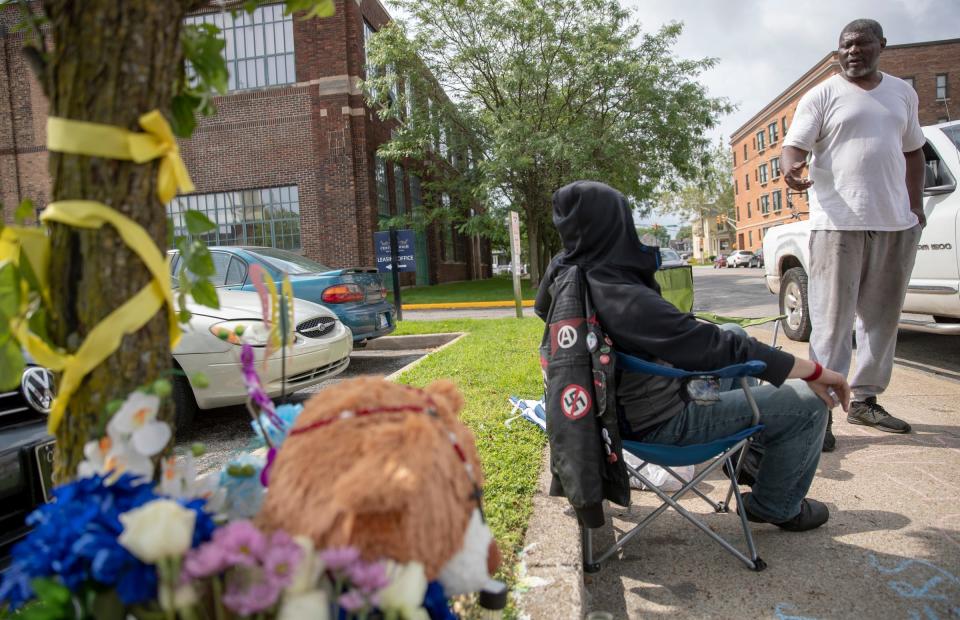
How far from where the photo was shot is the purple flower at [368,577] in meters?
0.91

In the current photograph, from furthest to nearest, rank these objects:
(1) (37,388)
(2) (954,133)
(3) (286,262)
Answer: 1. (3) (286,262)
2. (2) (954,133)
3. (1) (37,388)

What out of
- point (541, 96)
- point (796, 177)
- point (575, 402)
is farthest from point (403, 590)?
point (541, 96)

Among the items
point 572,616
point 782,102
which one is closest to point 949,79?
point 782,102

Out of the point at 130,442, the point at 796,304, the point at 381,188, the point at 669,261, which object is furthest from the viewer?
the point at 381,188

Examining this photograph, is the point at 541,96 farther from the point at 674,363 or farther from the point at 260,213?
the point at 674,363

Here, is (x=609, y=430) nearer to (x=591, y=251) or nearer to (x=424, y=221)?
(x=591, y=251)

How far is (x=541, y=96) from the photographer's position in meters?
20.3

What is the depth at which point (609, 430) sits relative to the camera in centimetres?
229

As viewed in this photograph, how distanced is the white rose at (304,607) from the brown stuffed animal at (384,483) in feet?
0.26

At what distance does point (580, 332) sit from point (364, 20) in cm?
2217

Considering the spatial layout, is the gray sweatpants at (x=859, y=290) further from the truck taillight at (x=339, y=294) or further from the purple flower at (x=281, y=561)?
the truck taillight at (x=339, y=294)

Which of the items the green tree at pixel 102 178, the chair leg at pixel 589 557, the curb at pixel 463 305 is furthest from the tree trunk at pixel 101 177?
the curb at pixel 463 305

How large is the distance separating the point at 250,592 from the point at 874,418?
13.9 feet

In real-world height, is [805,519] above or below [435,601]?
below
